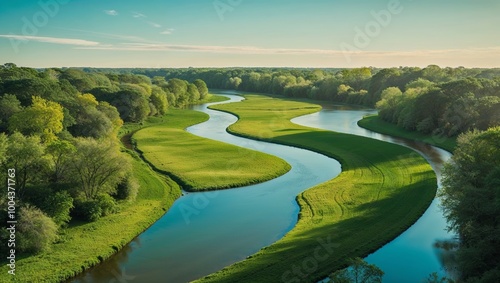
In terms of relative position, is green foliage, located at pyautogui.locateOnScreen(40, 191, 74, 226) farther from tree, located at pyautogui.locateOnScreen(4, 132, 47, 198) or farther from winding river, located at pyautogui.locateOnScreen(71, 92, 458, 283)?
winding river, located at pyautogui.locateOnScreen(71, 92, 458, 283)

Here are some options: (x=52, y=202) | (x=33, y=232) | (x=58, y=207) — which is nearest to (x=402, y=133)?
(x=58, y=207)

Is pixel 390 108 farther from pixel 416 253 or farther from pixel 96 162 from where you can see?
pixel 96 162

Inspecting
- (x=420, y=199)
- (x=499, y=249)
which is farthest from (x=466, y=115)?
(x=499, y=249)

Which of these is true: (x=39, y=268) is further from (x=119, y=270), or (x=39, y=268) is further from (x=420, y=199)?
(x=420, y=199)

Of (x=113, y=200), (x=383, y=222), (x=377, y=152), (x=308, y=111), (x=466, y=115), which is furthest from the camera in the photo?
(x=308, y=111)

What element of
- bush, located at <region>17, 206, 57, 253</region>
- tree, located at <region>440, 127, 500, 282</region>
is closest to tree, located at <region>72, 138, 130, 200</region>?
bush, located at <region>17, 206, 57, 253</region>

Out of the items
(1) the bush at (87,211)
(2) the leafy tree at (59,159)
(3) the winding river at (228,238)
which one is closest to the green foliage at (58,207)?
(1) the bush at (87,211)
